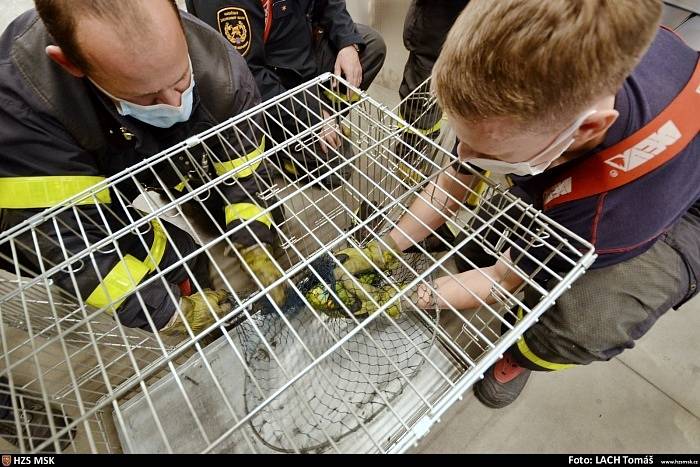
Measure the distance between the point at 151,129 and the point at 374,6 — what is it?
1.81 meters

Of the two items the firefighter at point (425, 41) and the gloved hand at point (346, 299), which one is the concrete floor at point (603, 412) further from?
the firefighter at point (425, 41)

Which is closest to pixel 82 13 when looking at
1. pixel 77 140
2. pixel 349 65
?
pixel 77 140

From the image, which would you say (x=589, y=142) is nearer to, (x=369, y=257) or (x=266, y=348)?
(x=369, y=257)

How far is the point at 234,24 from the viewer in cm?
115

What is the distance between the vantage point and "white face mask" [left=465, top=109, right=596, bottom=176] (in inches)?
19.2

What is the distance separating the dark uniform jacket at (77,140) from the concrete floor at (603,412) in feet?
2.74

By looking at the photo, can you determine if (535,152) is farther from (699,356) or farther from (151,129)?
(699,356)

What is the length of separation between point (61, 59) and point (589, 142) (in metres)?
0.94

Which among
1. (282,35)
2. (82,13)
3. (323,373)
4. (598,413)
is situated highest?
(82,13)

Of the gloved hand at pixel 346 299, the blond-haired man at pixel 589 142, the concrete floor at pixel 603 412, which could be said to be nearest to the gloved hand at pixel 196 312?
the gloved hand at pixel 346 299

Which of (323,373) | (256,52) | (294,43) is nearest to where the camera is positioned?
(323,373)

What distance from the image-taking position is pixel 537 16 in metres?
0.41

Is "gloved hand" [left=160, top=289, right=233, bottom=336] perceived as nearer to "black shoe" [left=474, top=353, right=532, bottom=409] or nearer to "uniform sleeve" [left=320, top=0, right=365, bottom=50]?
"black shoe" [left=474, top=353, right=532, bottom=409]

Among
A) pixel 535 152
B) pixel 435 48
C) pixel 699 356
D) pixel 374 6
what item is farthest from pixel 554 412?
pixel 374 6
